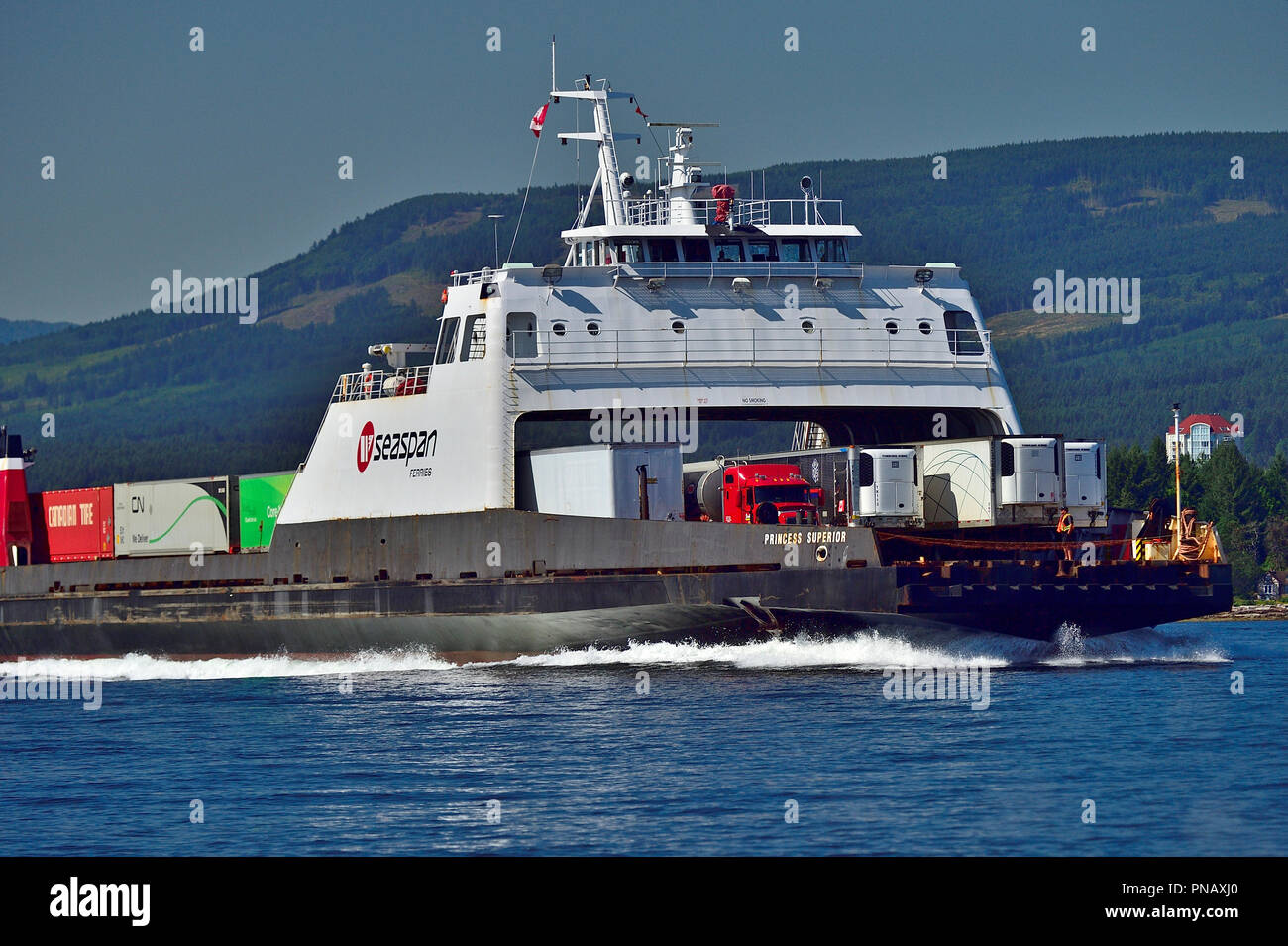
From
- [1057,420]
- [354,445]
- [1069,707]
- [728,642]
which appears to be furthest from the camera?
[1057,420]

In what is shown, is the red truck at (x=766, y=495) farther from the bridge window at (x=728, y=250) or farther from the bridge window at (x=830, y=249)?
the bridge window at (x=830, y=249)

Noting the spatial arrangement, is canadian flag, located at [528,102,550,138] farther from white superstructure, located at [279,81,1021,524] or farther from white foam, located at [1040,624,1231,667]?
white foam, located at [1040,624,1231,667]

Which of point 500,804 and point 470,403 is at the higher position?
point 470,403

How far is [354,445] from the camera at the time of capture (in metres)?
40.2

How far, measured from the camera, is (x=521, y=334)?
3628cm

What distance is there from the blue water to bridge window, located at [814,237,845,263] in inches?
390

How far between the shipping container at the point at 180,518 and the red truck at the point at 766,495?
14604 mm

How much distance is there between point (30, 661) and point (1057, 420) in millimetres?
144918

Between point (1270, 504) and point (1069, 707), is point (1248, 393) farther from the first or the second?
point (1069, 707)

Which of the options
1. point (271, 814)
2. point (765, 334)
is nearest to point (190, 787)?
point (271, 814)

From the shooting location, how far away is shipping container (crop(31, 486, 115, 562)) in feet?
154

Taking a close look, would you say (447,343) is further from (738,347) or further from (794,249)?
(794,249)

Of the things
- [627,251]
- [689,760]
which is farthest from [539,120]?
[689,760]

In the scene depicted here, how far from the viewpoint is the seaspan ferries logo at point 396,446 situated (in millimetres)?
37925
